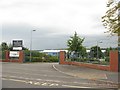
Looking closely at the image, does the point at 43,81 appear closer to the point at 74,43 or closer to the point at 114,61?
the point at 114,61

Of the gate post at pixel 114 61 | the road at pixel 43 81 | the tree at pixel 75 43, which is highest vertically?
the tree at pixel 75 43

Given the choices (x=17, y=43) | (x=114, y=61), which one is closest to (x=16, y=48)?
(x=17, y=43)

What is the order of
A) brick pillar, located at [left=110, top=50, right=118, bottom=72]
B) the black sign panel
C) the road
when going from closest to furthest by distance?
the road, brick pillar, located at [left=110, top=50, right=118, bottom=72], the black sign panel

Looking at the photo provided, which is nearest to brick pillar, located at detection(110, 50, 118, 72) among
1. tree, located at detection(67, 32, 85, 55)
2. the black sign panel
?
tree, located at detection(67, 32, 85, 55)

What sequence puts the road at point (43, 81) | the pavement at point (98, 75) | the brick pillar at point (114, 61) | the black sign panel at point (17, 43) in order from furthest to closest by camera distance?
the black sign panel at point (17, 43), the brick pillar at point (114, 61), the pavement at point (98, 75), the road at point (43, 81)

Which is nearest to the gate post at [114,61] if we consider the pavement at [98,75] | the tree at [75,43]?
the pavement at [98,75]

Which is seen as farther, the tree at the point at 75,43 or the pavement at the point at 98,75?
the tree at the point at 75,43

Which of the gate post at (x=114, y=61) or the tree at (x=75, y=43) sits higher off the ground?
the tree at (x=75, y=43)

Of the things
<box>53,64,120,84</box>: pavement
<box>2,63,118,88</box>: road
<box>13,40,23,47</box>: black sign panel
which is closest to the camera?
<box>2,63,118,88</box>: road

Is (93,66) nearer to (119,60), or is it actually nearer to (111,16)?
(119,60)

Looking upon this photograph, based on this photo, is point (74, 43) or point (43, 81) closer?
point (43, 81)

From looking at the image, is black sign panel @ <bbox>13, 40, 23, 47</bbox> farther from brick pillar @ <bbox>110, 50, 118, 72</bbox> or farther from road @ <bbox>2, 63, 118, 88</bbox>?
road @ <bbox>2, 63, 118, 88</bbox>

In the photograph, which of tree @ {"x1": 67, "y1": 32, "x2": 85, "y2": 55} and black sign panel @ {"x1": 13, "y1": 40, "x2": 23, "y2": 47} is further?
black sign panel @ {"x1": 13, "y1": 40, "x2": 23, "y2": 47}

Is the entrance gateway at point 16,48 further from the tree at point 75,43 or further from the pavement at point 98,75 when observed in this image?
the pavement at point 98,75
